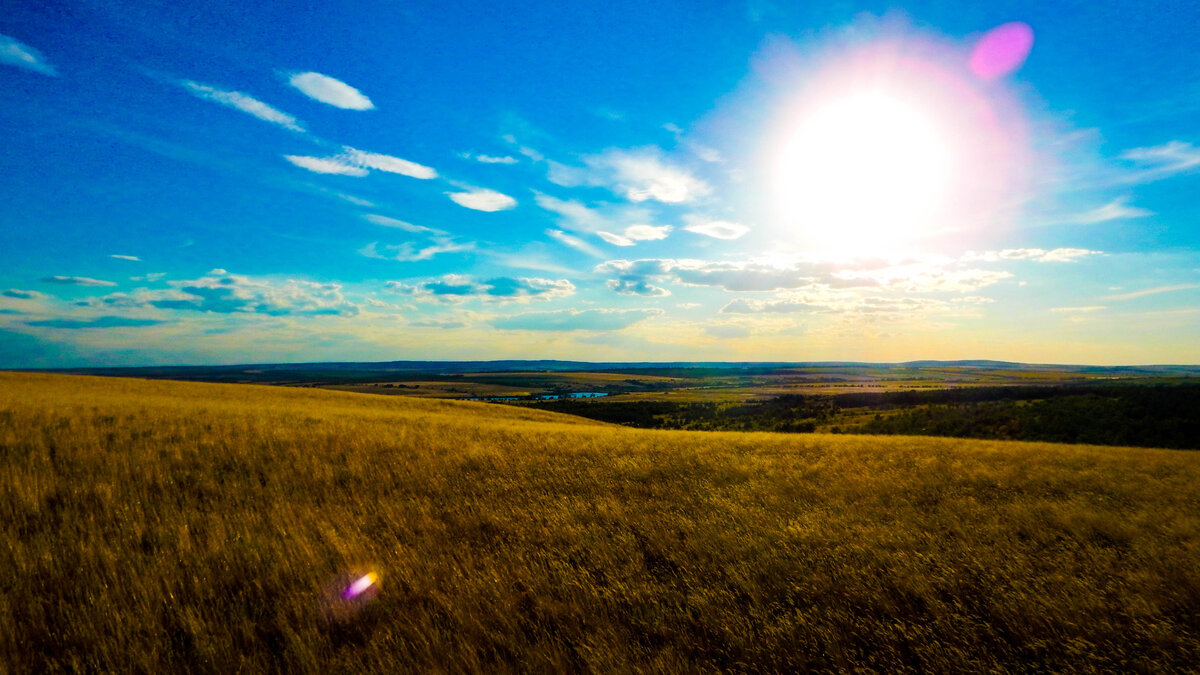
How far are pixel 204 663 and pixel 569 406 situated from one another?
312ft

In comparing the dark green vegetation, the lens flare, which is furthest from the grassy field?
the dark green vegetation

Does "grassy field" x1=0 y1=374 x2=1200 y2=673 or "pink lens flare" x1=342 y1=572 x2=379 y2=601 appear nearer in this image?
"grassy field" x1=0 y1=374 x2=1200 y2=673

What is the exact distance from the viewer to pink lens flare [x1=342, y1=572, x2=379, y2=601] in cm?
507

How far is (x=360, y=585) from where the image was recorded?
17.2 ft

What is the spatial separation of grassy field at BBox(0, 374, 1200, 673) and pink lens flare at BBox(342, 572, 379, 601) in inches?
7.9

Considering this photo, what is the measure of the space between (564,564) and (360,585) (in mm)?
2162

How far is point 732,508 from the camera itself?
8.03 meters

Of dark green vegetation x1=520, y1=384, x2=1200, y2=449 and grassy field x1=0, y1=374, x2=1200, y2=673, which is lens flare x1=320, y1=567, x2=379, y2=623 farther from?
dark green vegetation x1=520, y1=384, x2=1200, y2=449

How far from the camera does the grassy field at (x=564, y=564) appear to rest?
4336mm

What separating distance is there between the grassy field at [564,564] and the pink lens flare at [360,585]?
200mm

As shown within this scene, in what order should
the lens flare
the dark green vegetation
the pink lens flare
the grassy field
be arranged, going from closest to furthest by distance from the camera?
the grassy field < the lens flare < the pink lens flare < the dark green vegetation

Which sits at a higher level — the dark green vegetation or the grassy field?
the grassy field

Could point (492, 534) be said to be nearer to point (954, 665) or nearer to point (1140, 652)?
point (954, 665)

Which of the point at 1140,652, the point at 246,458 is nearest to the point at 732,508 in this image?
the point at 1140,652
